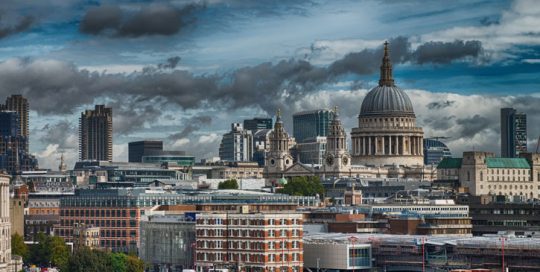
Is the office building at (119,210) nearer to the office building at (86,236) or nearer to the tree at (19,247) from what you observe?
the office building at (86,236)

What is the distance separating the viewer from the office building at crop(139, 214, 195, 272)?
162375 millimetres

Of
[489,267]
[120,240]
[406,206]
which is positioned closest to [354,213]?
[406,206]

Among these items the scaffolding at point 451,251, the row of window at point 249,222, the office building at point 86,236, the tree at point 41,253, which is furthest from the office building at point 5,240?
the scaffolding at point 451,251

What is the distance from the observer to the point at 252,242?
151250 mm

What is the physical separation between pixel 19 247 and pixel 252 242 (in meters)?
42.9

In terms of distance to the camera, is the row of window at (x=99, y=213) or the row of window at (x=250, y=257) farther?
the row of window at (x=99, y=213)

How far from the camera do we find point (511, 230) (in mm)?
187875

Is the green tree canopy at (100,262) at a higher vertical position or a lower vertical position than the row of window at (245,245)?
lower

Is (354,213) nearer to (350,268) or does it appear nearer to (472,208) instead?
(472,208)

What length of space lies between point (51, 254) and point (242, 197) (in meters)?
29.2

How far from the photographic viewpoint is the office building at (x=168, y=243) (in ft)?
533

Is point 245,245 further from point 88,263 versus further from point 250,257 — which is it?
point 88,263

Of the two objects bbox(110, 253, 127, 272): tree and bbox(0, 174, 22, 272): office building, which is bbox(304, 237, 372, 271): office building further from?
bbox(0, 174, 22, 272): office building

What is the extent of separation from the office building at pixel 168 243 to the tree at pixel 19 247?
57.9ft
